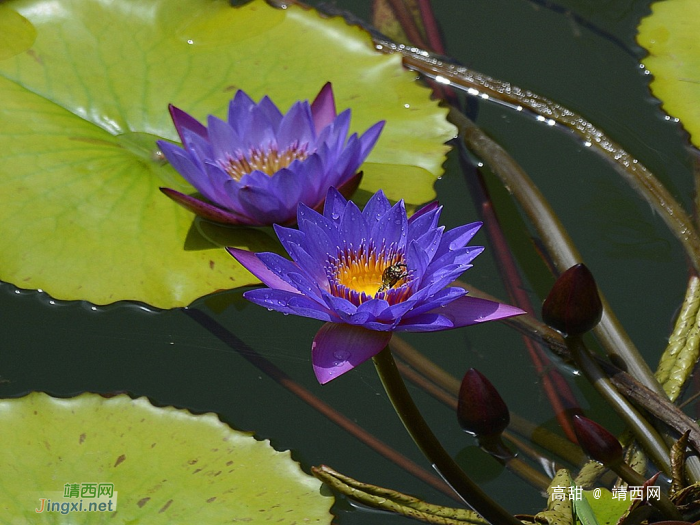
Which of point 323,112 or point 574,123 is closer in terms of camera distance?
point 323,112

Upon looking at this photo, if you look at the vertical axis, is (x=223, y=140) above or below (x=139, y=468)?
above

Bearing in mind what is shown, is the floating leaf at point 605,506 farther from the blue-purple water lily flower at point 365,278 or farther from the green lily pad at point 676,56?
the green lily pad at point 676,56

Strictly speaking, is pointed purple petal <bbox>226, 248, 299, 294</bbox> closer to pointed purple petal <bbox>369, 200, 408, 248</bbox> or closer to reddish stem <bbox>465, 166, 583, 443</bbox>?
pointed purple petal <bbox>369, 200, 408, 248</bbox>

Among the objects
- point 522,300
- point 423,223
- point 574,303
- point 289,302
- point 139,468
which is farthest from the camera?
point 522,300

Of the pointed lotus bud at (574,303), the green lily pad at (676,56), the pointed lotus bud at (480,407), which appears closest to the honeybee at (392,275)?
the pointed lotus bud at (480,407)

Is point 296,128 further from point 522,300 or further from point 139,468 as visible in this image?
point 139,468
